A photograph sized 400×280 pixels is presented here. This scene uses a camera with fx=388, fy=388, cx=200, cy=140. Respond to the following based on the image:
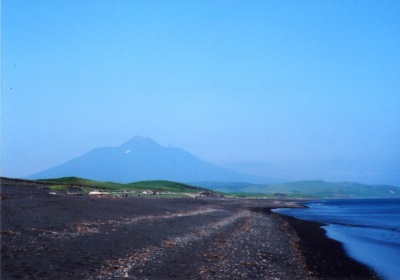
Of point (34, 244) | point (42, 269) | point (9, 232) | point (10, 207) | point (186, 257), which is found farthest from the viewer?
point (10, 207)

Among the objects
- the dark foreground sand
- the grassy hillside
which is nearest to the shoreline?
the dark foreground sand

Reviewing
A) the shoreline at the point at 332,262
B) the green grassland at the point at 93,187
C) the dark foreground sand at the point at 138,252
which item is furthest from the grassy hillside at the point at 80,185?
the shoreline at the point at 332,262

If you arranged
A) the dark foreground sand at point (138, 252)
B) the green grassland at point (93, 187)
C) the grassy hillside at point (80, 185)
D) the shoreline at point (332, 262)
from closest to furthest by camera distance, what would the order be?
1. the dark foreground sand at point (138, 252)
2. the shoreline at point (332, 262)
3. the grassy hillside at point (80, 185)
4. the green grassland at point (93, 187)

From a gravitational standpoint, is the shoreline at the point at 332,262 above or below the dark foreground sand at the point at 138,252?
below

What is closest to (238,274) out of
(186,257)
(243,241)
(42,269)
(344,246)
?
(186,257)

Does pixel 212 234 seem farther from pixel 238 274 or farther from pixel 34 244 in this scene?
pixel 34 244

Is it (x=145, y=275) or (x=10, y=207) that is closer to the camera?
(x=145, y=275)

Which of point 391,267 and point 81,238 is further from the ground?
point 81,238

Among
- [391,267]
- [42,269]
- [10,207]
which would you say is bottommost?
[391,267]

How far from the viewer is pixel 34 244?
18000mm

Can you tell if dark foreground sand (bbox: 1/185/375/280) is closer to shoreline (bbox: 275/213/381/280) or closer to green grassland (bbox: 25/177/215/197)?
shoreline (bbox: 275/213/381/280)

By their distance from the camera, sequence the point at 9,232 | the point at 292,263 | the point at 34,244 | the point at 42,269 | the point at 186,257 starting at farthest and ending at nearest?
the point at 292,263 < the point at 186,257 < the point at 9,232 < the point at 34,244 < the point at 42,269

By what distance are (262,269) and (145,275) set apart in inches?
266

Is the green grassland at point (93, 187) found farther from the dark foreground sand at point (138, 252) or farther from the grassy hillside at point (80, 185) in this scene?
the dark foreground sand at point (138, 252)
